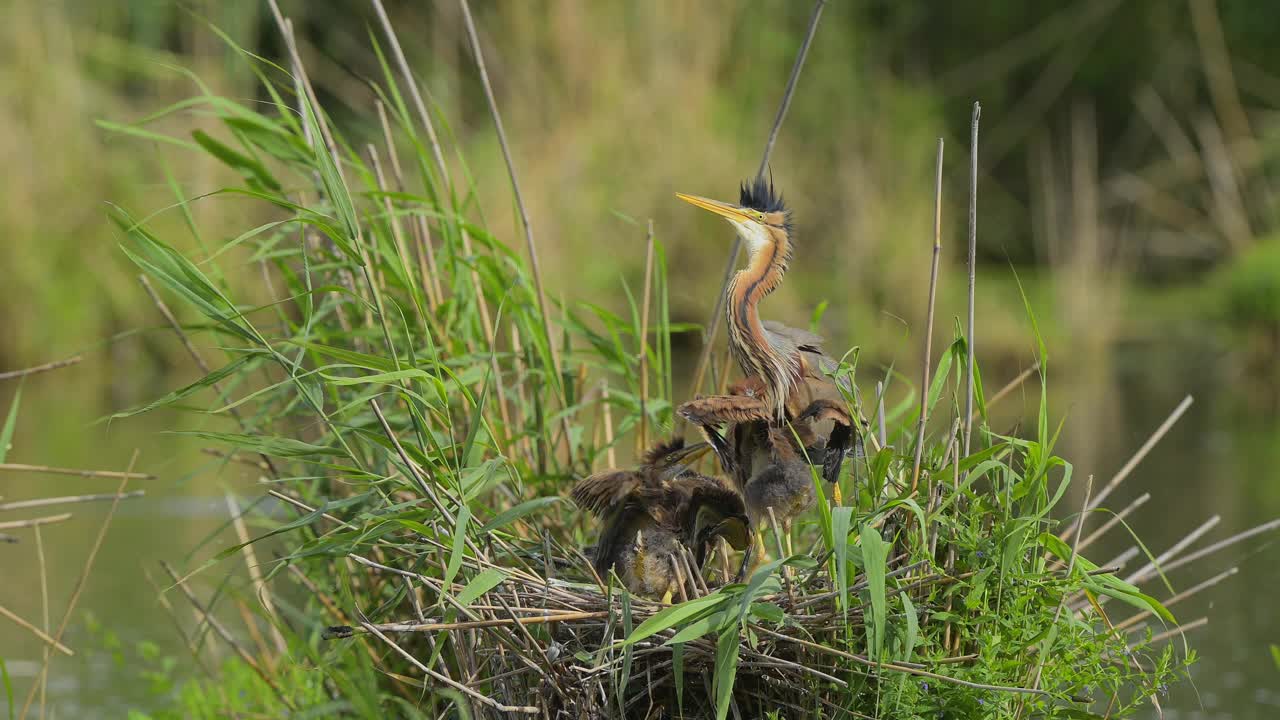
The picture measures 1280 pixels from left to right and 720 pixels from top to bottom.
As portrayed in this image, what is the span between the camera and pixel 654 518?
2.61m

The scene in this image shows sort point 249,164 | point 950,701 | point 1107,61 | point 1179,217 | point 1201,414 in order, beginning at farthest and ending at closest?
point 1107,61, point 1179,217, point 1201,414, point 249,164, point 950,701

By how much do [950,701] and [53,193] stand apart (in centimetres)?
1091

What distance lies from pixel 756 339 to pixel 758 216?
305 millimetres

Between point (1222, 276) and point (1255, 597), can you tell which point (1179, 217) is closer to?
point (1222, 276)

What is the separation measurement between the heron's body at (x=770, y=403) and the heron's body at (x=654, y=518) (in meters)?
0.07

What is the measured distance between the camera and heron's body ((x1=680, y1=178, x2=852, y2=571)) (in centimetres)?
260

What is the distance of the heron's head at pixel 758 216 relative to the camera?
2.85 m

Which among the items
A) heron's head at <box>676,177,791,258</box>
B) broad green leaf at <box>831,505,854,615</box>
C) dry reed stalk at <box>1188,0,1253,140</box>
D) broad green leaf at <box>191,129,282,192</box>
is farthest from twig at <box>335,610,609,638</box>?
dry reed stalk at <box>1188,0,1253,140</box>

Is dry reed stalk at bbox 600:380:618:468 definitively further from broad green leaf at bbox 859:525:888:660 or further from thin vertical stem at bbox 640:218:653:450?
broad green leaf at bbox 859:525:888:660

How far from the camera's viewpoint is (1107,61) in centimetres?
1856

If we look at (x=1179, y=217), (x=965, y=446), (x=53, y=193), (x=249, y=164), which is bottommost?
(x=1179, y=217)

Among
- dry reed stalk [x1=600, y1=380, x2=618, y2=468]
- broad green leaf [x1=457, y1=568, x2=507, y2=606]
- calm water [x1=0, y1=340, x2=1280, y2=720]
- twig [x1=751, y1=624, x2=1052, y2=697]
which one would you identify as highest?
broad green leaf [x1=457, y1=568, x2=507, y2=606]

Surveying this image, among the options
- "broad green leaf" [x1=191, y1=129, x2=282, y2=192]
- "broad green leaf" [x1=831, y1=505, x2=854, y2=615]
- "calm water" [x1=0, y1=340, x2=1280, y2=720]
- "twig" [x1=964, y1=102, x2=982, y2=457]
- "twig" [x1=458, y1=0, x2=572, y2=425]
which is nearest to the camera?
"broad green leaf" [x1=831, y1=505, x2=854, y2=615]

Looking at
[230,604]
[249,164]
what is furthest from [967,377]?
[230,604]
